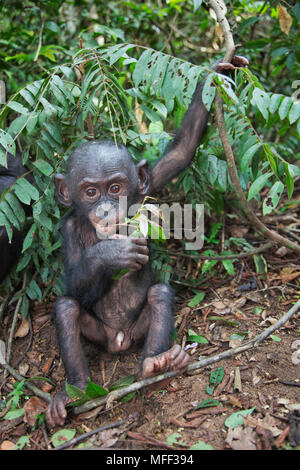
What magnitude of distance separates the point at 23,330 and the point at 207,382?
1979 mm

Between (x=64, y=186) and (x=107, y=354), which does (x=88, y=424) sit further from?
(x=64, y=186)

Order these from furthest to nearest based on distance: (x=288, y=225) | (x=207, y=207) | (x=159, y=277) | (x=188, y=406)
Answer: (x=288, y=225) < (x=207, y=207) < (x=159, y=277) < (x=188, y=406)

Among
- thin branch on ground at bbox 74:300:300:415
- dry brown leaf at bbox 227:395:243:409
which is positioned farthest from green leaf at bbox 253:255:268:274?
dry brown leaf at bbox 227:395:243:409

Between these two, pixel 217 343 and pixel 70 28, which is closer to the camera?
pixel 217 343

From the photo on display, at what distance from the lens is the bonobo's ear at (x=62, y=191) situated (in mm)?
3784

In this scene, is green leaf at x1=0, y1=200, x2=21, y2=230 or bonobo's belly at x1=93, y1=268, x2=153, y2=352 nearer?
green leaf at x1=0, y1=200, x2=21, y2=230

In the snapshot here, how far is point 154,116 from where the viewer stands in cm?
400

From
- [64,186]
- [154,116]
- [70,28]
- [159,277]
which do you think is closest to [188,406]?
[159,277]

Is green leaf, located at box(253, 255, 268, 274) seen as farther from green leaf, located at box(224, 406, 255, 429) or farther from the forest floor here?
green leaf, located at box(224, 406, 255, 429)

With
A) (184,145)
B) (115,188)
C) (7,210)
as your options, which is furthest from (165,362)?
(184,145)

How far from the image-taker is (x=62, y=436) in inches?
120

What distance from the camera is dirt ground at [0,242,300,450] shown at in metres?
2.83

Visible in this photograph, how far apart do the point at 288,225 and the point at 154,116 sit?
2056mm

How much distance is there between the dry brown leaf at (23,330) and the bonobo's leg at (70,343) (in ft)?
3.08
